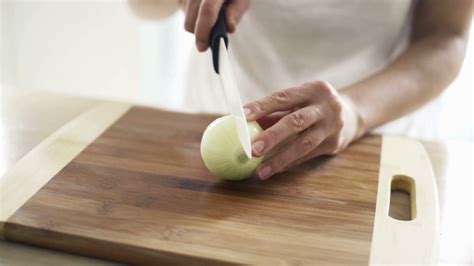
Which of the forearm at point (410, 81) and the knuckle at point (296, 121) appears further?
the forearm at point (410, 81)

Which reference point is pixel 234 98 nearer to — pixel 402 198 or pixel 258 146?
pixel 258 146

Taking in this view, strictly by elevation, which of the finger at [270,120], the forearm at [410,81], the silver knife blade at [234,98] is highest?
the silver knife blade at [234,98]

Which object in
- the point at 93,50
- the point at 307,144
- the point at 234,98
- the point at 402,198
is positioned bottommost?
the point at 93,50

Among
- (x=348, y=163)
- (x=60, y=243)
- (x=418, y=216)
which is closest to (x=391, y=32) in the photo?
(x=348, y=163)

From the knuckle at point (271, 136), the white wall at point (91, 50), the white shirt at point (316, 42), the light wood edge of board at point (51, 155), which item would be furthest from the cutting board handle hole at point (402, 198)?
the white wall at point (91, 50)

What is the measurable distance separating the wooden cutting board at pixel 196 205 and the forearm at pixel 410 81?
0.07m

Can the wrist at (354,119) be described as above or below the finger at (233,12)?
below

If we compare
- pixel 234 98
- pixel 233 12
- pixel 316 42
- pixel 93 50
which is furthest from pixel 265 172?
pixel 93 50

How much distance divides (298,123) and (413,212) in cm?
22

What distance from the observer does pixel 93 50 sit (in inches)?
96.7

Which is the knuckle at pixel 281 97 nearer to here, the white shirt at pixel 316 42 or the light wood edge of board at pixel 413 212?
the light wood edge of board at pixel 413 212

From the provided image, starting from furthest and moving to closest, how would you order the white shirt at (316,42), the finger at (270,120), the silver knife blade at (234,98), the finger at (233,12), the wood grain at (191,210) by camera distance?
the white shirt at (316,42) < the finger at (233,12) < the finger at (270,120) < the silver knife blade at (234,98) < the wood grain at (191,210)

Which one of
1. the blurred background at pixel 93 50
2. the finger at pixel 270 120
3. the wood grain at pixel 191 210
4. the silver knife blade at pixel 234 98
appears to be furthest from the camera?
the blurred background at pixel 93 50

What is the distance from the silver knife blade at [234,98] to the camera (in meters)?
0.89
